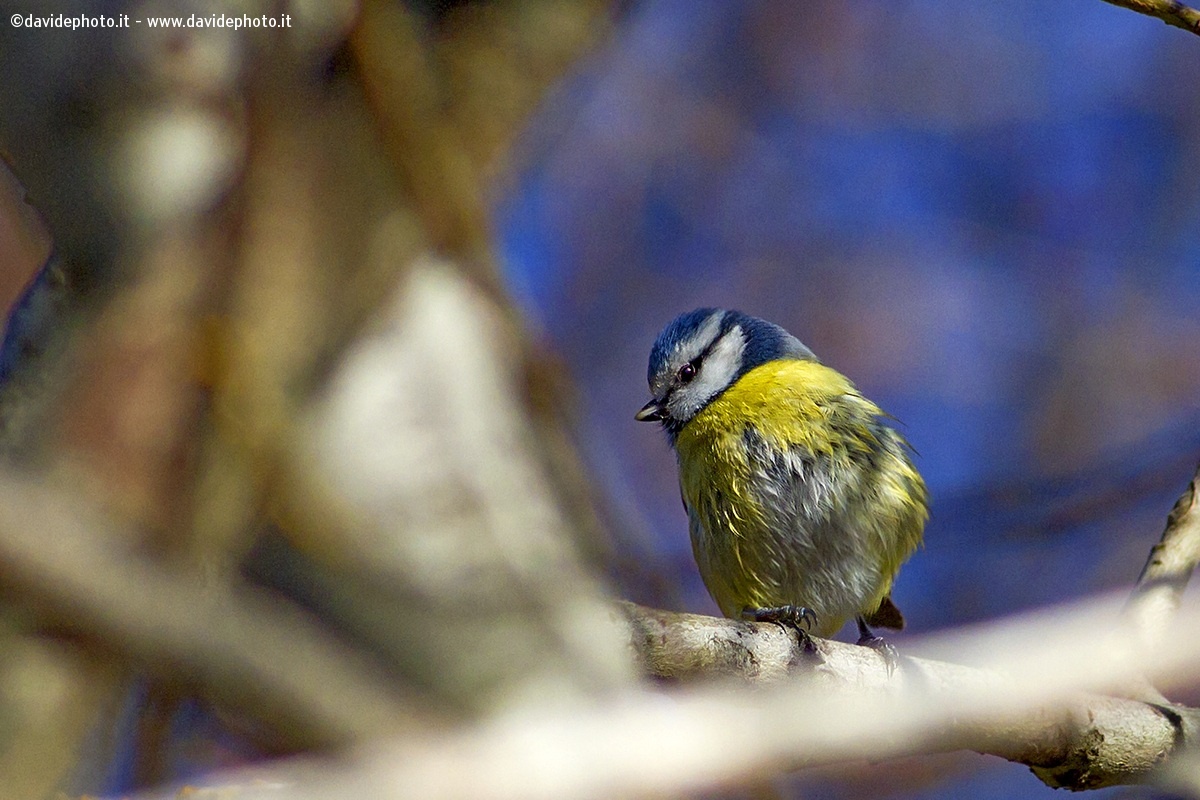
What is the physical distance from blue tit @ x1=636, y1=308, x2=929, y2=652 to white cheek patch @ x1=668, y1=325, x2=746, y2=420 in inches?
0.9

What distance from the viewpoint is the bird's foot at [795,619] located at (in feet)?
5.39

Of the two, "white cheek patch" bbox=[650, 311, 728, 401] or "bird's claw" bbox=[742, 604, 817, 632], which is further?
"white cheek patch" bbox=[650, 311, 728, 401]

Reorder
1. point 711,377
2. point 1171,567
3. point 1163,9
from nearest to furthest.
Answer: point 1163,9 → point 1171,567 → point 711,377

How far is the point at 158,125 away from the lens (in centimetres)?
110

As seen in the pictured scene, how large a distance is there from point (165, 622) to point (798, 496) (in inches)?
78.7

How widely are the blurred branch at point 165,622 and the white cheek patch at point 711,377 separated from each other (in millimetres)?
2162

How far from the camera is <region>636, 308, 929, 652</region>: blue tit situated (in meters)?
2.38

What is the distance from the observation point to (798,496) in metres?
2.38

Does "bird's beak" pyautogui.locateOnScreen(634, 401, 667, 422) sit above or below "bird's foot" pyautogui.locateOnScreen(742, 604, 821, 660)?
above

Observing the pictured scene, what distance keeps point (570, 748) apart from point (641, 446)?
4.17m

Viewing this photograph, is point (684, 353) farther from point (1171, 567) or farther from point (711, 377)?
point (1171, 567)

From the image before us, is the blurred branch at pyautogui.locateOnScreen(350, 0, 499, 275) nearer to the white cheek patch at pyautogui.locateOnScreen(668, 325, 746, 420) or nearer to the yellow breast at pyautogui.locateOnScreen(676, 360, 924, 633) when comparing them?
the yellow breast at pyautogui.locateOnScreen(676, 360, 924, 633)

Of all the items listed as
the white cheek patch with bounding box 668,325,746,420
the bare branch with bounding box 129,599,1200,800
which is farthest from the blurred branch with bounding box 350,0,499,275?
the white cheek patch with bounding box 668,325,746,420

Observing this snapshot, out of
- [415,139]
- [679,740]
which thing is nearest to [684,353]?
[415,139]
